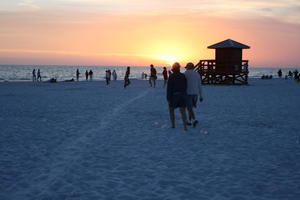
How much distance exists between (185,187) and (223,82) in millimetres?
30971

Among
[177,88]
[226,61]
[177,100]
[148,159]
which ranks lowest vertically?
[148,159]

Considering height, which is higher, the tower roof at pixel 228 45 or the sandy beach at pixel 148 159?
the tower roof at pixel 228 45

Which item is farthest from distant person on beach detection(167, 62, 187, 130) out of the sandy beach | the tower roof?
the tower roof

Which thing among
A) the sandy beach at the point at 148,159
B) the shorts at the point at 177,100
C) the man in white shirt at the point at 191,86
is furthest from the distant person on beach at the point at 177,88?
the sandy beach at the point at 148,159

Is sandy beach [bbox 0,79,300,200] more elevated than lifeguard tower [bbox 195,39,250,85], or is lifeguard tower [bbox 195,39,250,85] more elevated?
lifeguard tower [bbox 195,39,250,85]

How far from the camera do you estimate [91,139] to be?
8414 millimetres

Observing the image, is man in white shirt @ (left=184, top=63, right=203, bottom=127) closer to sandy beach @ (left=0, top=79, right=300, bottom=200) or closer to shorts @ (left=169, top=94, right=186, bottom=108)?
shorts @ (left=169, top=94, right=186, bottom=108)

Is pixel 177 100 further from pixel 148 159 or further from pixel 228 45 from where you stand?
pixel 228 45

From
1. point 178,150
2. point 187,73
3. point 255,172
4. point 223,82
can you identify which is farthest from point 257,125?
point 223,82

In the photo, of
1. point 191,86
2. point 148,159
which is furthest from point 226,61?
point 148,159

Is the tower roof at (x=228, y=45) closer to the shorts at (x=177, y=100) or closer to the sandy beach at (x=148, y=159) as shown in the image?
the sandy beach at (x=148, y=159)

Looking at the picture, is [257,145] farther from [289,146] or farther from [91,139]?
[91,139]

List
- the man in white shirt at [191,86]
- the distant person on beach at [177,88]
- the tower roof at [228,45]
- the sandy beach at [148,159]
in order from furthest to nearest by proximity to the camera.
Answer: the tower roof at [228,45] < the man in white shirt at [191,86] < the distant person on beach at [177,88] < the sandy beach at [148,159]

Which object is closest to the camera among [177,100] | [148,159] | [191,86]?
[148,159]
